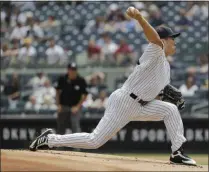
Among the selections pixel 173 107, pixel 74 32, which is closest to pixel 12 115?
pixel 74 32

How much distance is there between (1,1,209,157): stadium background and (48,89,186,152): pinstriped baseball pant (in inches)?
289

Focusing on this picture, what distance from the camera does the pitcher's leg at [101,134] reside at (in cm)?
660

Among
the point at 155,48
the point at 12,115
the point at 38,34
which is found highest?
the point at 38,34

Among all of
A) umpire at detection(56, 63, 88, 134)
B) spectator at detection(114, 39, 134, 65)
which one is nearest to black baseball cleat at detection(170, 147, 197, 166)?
umpire at detection(56, 63, 88, 134)

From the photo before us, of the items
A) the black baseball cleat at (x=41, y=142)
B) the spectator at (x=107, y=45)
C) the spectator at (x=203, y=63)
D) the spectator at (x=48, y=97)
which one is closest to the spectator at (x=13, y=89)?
the spectator at (x=48, y=97)

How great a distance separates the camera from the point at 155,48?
21.2 feet

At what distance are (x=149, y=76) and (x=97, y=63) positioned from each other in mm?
8428

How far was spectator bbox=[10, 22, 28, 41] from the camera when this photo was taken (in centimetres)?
1742

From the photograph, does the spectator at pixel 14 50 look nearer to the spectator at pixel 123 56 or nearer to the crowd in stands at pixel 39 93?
the crowd in stands at pixel 39 93

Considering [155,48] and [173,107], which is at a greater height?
[155,48]

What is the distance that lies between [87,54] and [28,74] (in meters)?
1.62

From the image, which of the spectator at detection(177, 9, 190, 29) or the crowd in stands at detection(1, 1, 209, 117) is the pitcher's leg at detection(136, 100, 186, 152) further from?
the spectator at detection(177, 9, 190, 29)

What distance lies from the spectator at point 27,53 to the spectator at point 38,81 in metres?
0.49

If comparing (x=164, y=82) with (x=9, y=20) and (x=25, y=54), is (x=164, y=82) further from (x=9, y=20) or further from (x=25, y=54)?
(x=9, y=20)
